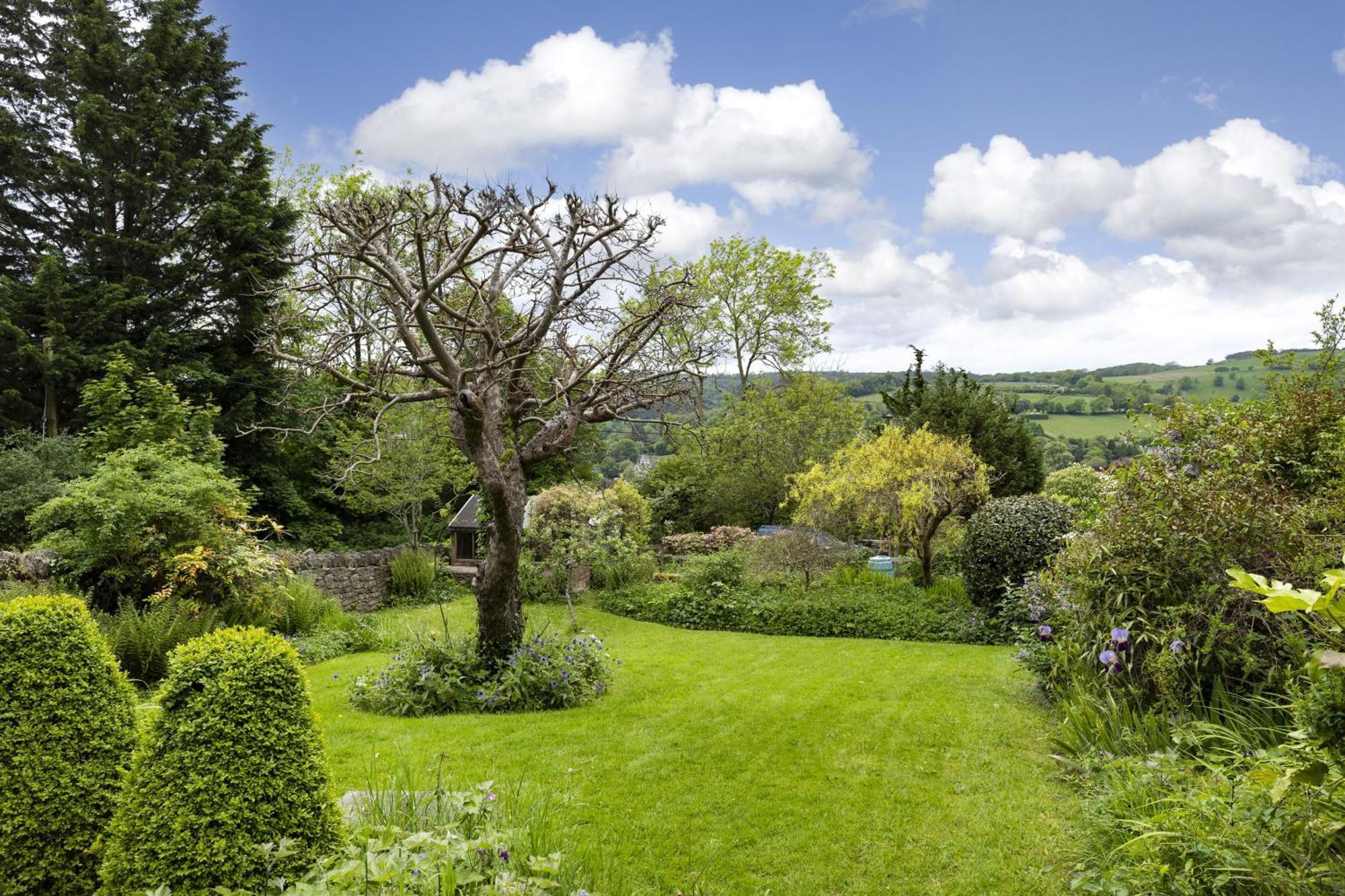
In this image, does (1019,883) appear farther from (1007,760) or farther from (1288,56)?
(1288,56)

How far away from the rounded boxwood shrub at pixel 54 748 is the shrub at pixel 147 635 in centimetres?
519

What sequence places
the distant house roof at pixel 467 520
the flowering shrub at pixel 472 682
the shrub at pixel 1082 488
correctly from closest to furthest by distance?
the shrub at pixel 1082 488
the flowering shrub at pixel 472 682
the distant house roof at pixel 467 520

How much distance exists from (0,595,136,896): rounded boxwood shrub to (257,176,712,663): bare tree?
3.19 metres

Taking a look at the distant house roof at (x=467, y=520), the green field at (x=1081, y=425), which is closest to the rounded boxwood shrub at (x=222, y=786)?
the distant house roof at (x=467, y=520)

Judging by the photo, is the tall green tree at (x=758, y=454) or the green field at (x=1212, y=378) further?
the tall green tree at (x=758, y=454)

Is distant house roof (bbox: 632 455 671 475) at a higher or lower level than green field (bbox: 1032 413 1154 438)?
lower

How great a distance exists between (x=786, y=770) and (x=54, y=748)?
4.73 meters

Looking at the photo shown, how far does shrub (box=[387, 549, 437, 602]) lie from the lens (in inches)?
610

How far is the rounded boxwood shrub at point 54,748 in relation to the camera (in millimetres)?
3250

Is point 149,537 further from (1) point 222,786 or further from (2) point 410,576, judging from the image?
(1) point 222,786

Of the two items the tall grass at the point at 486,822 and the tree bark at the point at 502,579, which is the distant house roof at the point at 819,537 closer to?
the tree bark at the point at 502,579

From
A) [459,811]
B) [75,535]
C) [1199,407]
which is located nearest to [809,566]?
[1199,407]

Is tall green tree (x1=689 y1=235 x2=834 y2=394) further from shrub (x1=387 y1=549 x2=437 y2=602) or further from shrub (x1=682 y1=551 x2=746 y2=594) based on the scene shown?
shrub (x1=387 y1=549 x2=437 y2=602)

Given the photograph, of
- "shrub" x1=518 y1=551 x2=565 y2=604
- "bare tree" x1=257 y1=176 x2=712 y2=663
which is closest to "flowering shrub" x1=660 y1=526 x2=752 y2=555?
"shrub" x1=518 y1=551 x2=565 y2=604
